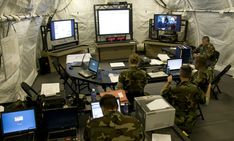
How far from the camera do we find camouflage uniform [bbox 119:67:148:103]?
12.2 feet

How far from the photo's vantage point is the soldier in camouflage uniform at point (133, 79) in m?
3.71

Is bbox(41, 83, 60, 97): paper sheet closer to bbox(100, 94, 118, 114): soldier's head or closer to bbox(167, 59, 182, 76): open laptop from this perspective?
bbox(100, 94, 118, 114): soldier's head

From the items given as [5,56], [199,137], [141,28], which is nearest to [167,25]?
[141,28]

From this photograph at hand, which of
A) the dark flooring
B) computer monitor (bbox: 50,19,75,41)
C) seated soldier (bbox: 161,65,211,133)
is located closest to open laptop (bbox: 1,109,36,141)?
seated soldier (bbox: 161,65,211,133)

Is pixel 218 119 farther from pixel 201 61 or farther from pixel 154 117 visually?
pixel 154 117

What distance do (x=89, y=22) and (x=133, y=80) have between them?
16.6 ft

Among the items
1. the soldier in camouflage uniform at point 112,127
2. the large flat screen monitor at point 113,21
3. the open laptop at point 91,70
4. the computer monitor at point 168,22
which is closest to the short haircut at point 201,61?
the open laptop at point 91,70

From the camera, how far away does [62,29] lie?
22.8 feet

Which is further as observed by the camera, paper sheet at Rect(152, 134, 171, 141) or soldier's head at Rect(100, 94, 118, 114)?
paper sheet at Rect(152, 134, 171, 141)

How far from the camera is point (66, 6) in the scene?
7910 millimetres

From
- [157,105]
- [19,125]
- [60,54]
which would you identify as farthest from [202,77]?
[60,54]

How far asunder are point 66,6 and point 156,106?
251 inches

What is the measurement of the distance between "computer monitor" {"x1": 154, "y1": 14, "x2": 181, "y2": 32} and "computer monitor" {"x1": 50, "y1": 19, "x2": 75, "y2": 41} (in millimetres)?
2781

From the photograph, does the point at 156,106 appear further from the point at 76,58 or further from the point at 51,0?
the point at 51,0
